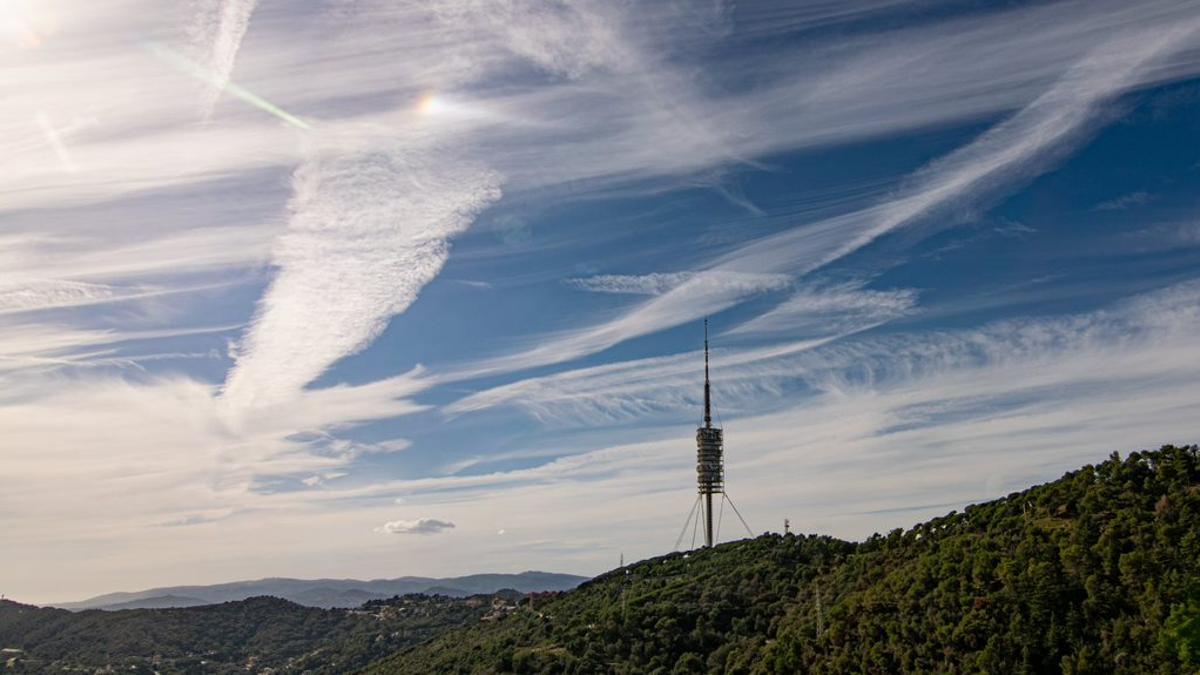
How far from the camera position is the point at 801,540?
92875 mm

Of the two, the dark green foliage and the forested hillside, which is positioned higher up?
the forested hillside

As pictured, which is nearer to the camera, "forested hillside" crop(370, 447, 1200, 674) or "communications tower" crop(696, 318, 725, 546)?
"forested hillside" crop(370, 447, 1200, 674)

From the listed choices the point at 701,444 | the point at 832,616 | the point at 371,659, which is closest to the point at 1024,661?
the point at 832,616

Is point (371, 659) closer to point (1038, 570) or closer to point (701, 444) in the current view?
point (701, 444)

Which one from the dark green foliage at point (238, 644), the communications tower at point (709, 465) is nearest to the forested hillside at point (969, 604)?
the communications tower at point (709, 465)

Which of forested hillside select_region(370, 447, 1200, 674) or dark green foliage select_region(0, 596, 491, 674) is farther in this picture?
dark green foliage select_region(0, 596, 491, 674)

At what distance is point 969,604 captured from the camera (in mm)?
43844

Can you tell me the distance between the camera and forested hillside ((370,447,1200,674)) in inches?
1467

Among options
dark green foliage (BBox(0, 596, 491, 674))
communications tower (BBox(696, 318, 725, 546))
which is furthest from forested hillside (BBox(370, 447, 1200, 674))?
dark green foliage (BBox(0, 596, 491, 674))

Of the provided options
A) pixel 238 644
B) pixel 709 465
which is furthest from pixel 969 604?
pixel 238 644

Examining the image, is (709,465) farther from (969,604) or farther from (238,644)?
(238,644)

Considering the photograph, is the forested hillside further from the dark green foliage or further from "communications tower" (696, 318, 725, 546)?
the dark green foliage

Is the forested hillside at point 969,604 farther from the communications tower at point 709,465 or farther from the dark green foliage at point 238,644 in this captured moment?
the dark green foliage at point 238,644

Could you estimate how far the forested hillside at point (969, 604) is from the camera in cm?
3725
